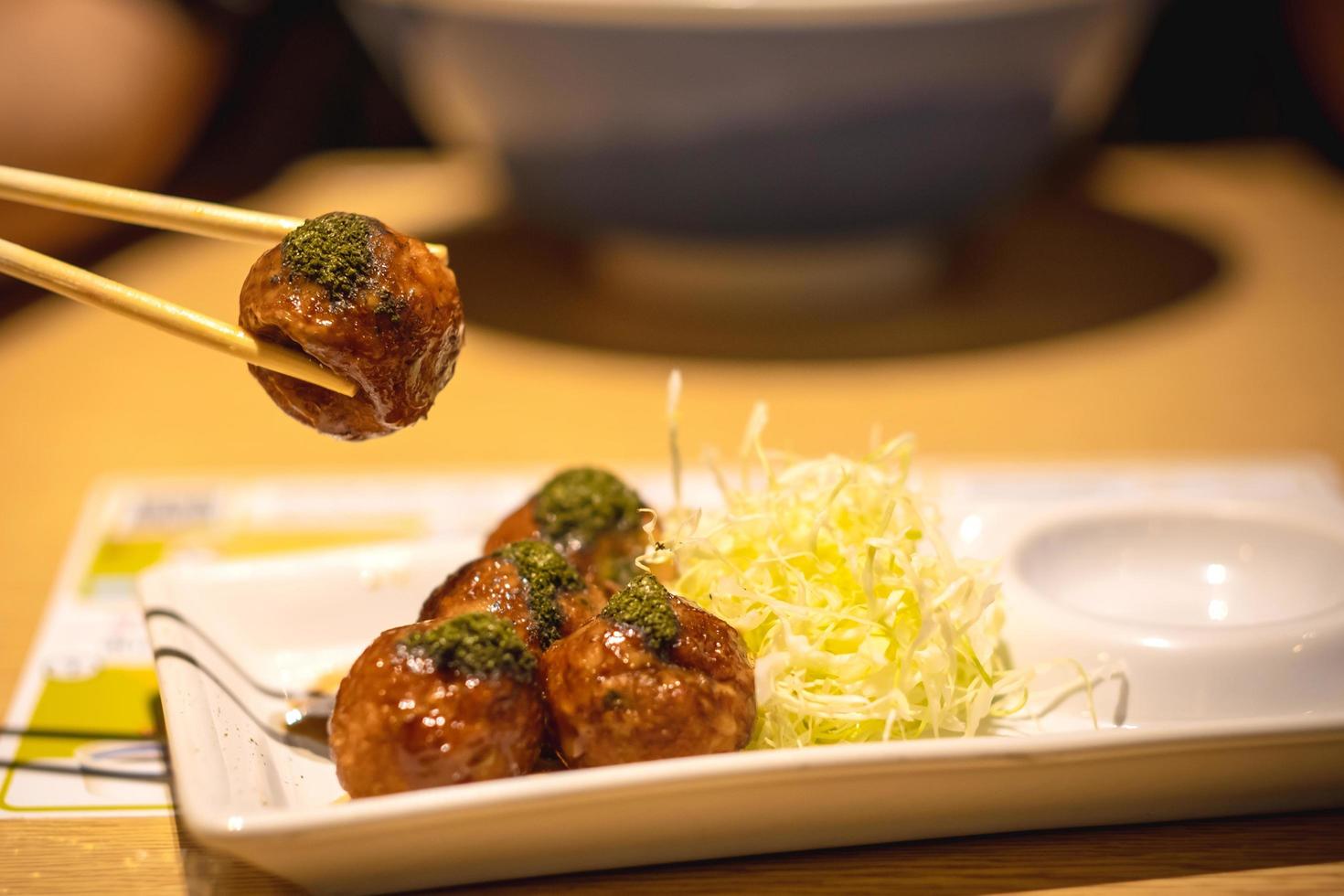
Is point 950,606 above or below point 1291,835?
above

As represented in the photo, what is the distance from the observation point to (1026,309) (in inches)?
135

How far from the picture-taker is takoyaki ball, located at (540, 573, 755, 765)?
1307 millimetres

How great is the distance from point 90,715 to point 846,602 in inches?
38.8

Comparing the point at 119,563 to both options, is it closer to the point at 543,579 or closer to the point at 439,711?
the point at 543,579

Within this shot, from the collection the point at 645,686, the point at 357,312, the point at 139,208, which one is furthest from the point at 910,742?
the point at 139,208

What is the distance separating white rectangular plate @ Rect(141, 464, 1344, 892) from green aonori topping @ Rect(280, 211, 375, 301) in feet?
1.55

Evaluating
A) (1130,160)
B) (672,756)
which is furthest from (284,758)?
(1130,160)

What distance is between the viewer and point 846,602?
62.2 inches

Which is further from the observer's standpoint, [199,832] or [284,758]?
[284,758]

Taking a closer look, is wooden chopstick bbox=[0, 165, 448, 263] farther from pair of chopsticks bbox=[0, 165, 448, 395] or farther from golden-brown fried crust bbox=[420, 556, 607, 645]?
golden-brown fried crust bbox=[420, 556, 607, 645]

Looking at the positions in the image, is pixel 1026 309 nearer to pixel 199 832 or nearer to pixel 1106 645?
pixel 1106 645

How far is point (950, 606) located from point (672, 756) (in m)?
0.42

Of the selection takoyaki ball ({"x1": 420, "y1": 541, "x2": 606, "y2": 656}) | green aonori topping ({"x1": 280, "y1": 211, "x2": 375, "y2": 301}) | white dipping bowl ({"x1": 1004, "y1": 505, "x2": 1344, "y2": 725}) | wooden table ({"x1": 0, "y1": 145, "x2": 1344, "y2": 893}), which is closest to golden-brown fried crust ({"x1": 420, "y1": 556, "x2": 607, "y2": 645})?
takoyaki ball ({"x1": 420, "y1": 541, "x2": 606, "y2": 656})

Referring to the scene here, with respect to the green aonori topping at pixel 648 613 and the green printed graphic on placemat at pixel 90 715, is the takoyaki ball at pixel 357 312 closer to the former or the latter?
the green aonori topping at pixel 648 613
